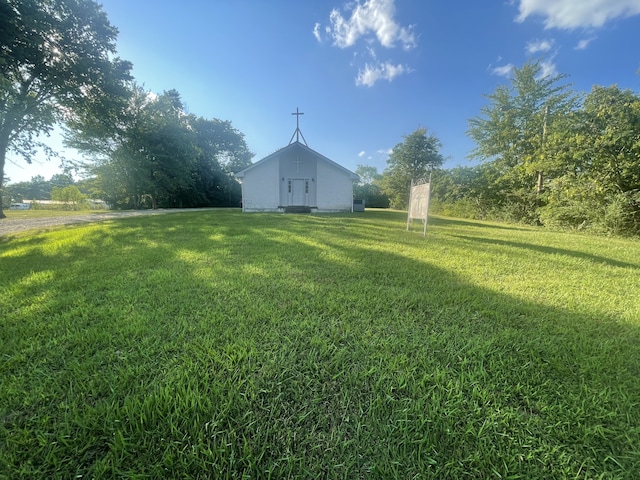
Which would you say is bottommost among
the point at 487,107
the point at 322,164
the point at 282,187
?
the point at 282,187

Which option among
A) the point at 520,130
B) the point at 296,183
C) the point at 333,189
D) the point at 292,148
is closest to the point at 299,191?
the point at 296,183

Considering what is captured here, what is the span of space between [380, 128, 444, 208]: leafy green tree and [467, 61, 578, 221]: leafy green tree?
39.2 feet

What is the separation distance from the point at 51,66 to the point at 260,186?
1033 centimetres

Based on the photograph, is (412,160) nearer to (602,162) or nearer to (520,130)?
(520,130)

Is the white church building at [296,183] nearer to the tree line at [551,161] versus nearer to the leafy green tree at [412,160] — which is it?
the tree line at [551,161]

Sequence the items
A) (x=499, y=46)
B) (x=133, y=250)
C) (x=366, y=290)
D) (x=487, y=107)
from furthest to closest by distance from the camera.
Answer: (x=487, y=107) → (x=499, y=46) → (x=133, y=250) → (x=366, y=290)

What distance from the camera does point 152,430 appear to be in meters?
0.97

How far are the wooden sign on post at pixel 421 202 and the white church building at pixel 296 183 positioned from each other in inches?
306

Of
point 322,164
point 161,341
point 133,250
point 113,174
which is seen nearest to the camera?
point 161,341

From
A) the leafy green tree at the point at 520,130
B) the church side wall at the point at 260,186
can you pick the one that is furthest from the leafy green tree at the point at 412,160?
the church side wall at the point at 260,186

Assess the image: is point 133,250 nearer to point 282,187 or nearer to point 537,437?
point 537,437

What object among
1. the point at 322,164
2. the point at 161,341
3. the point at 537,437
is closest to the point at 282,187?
the point at 322,164

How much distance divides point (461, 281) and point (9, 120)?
58.7ft

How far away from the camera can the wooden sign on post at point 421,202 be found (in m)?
5.79
